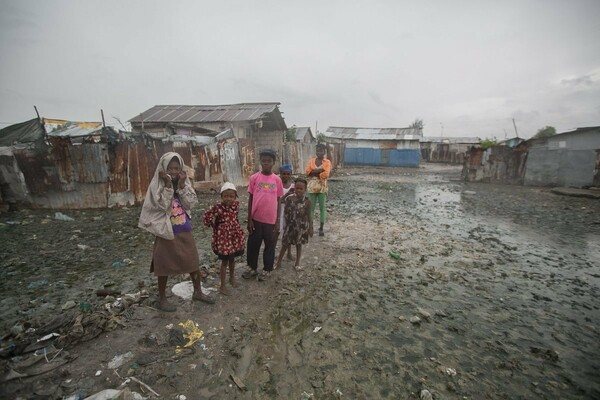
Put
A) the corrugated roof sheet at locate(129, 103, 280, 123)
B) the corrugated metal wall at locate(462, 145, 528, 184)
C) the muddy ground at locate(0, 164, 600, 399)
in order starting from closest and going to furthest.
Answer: the muddy ground at locate(0, 164, 600, 399) < the corrugated metal wall at locate(462, 145, 528, 184) < the corrugated roof sheet at locate(129, 103, 280, 123)

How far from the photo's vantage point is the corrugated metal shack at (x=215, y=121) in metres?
15.4

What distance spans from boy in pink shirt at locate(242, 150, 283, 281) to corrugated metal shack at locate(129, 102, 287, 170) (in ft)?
37.9

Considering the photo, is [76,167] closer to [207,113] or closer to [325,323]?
[325,323]

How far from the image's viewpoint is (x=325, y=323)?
2791 millimetres

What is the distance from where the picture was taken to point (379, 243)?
5262 millimetres

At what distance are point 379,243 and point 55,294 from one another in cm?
471

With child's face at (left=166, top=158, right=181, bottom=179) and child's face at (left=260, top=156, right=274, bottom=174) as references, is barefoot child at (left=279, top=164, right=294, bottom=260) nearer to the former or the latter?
child's face at (left=260, top=156, right=274, bottom=174)

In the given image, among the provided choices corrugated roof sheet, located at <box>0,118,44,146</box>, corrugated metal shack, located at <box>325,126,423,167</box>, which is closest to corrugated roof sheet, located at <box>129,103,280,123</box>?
corrugated roof sheet, located at <box>0,118,44,146</box>

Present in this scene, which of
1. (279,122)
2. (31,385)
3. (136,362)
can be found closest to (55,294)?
(31,385)

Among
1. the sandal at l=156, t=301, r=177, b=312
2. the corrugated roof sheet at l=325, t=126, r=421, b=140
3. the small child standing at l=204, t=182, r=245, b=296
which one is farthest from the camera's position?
the corrugated roof sheet at l=325, t=126, r=421, b=140

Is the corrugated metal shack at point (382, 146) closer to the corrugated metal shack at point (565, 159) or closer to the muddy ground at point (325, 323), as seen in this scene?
the corrugated metal shack at point (565, 159)

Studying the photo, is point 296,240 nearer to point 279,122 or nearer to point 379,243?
point 379,243

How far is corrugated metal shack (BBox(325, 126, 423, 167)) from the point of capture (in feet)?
91.8

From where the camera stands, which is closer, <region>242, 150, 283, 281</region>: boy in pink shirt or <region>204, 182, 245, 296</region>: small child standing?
<region>204, 182, 245, 296</region>: small child standing
